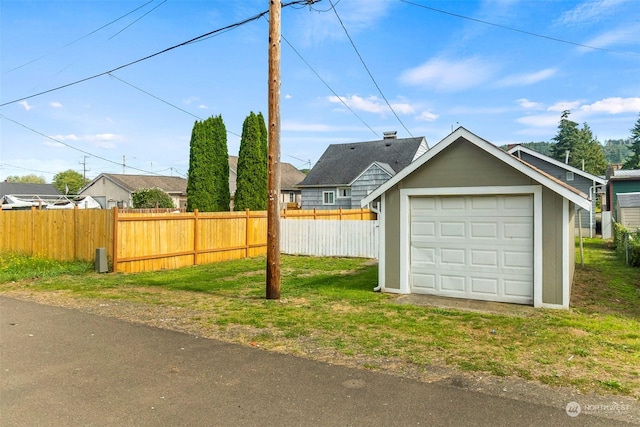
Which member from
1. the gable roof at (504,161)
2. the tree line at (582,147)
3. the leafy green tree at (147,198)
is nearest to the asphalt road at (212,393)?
the gable roof at (504,161)

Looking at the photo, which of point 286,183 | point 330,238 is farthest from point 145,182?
point 330,238

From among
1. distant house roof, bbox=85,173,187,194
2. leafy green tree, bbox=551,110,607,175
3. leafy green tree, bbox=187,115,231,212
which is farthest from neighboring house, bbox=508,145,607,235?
leafy green tree, bbox=551,110,607,175

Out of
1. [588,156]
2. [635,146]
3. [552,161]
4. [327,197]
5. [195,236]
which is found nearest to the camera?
[195,236]

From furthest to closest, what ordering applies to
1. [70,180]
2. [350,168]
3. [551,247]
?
[70,180] → [350,168] → [551,247]

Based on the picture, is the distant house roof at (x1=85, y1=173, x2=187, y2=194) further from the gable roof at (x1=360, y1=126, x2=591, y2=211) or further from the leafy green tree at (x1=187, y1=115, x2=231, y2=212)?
the gable roof at (x1=360, y1=126, x2=591, y2=211)

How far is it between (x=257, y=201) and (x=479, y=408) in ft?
61.0

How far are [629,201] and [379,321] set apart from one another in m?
21.3

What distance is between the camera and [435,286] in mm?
8938

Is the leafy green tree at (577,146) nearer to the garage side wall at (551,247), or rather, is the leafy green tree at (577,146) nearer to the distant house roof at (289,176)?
the distant house roof at (289,176)

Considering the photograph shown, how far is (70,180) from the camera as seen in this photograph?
3219 inches

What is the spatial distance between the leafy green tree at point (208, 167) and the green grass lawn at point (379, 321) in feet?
27.7

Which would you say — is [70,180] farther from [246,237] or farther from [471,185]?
[471,185]

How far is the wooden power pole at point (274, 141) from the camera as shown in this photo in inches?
324

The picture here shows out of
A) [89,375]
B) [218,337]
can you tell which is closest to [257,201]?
[218,337]
